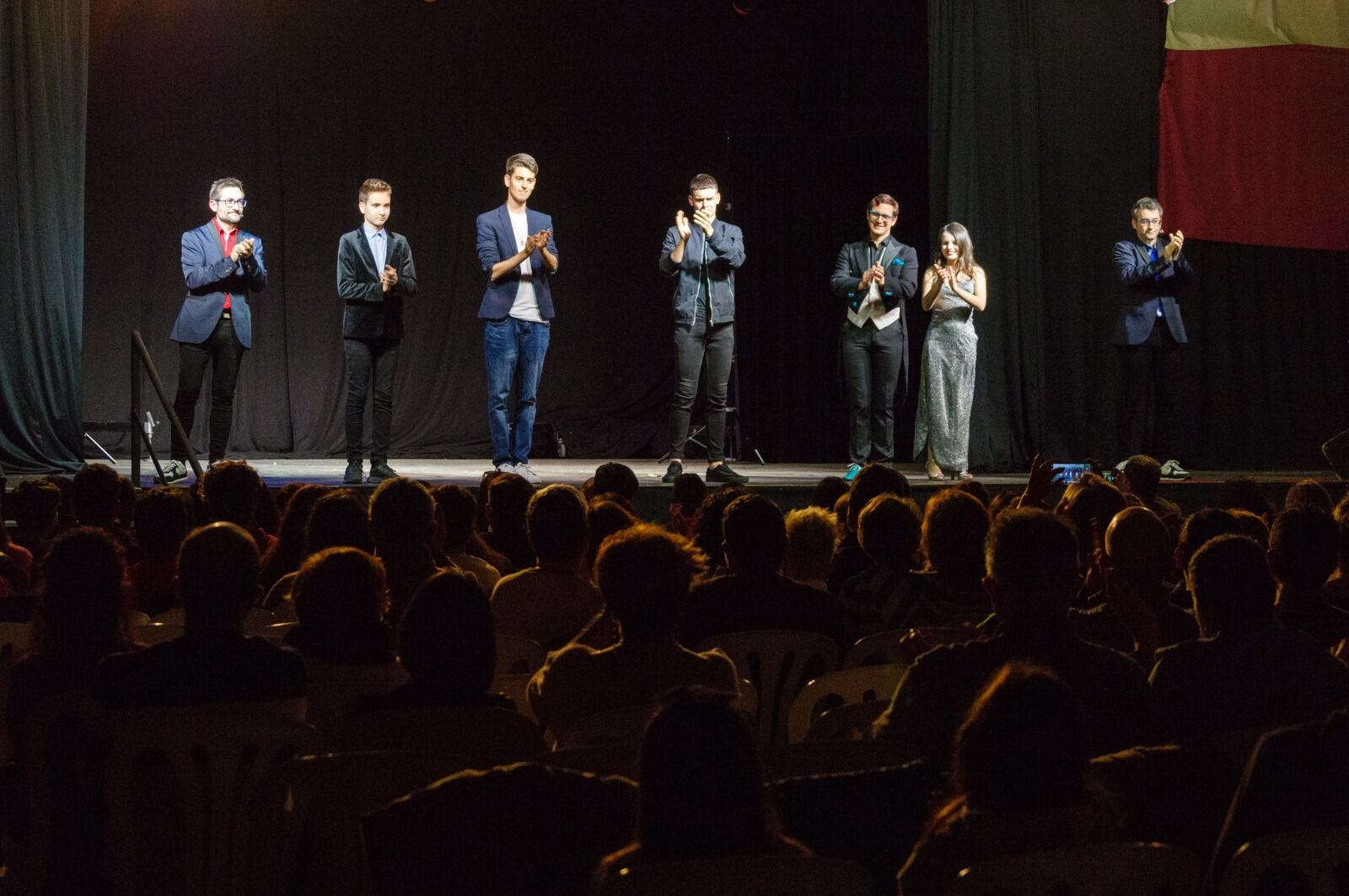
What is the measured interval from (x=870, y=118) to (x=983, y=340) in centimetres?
240

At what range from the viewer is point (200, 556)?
2520 mm

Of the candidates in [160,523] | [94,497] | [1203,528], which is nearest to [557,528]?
[160,523]

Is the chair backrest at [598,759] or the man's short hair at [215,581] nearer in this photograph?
the chair backrest at [598,759]

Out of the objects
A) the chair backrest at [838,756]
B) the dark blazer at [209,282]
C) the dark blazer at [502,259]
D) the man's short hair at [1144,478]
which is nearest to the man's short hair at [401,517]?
the chair backrest at [838,756]

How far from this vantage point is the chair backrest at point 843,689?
275cm

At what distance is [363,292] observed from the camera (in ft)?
25.8

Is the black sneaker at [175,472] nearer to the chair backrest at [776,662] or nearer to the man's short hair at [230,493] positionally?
the man's short hair at [230,493]

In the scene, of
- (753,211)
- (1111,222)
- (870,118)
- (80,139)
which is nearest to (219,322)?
(80,139)

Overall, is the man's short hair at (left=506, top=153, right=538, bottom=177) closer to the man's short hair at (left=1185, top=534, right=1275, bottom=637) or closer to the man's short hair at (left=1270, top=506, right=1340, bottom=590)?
the man's short hair at (left=1270, top=506, right=1340, bottom=590)

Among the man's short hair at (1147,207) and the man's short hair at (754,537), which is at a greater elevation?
the man's short hair at (1147,207)

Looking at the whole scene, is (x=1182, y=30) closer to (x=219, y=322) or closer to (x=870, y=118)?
(x=870, y=118)

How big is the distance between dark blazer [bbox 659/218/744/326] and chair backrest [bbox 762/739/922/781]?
6.15m

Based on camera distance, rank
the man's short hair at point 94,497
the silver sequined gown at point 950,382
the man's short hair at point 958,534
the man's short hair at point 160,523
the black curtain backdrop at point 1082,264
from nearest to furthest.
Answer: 1. the man's short hair at point 958,534
2. the man's short hair at point 160,523
3. the man's short hair at point 94,497
4. the silver sequined gown at point 950,382
5. the black curtain backdrop at point 1082,264

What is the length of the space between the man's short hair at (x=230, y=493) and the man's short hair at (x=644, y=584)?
7.75 feet
